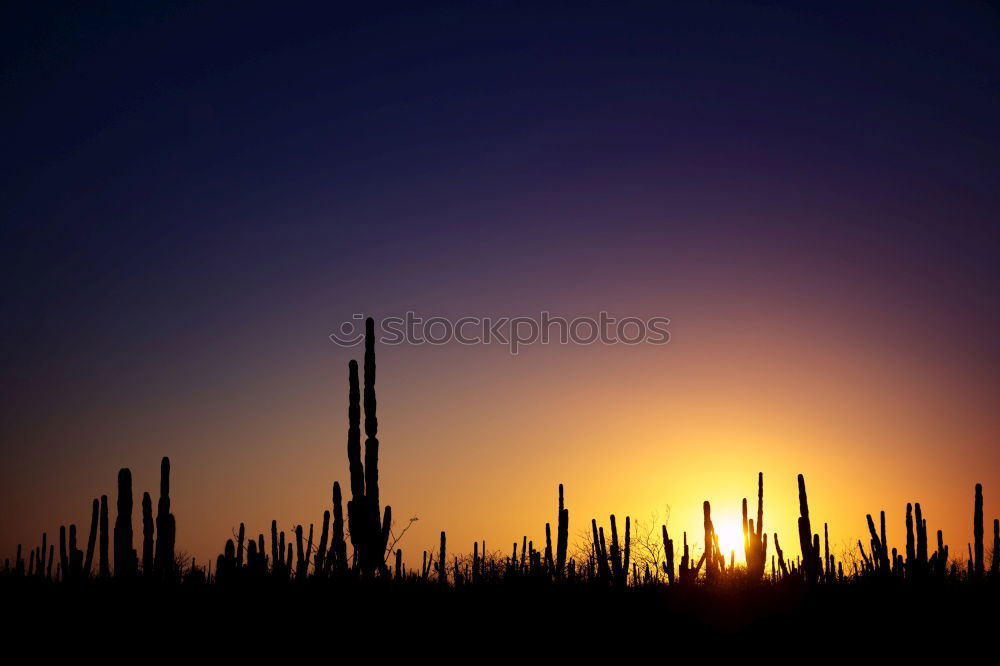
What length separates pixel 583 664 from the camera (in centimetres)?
960

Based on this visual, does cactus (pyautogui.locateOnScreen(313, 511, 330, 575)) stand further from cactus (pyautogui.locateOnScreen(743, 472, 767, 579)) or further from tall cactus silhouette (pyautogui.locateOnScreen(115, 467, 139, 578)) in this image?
cactus (pyautogui.locateOnScreen(743, 472, 767, 579))

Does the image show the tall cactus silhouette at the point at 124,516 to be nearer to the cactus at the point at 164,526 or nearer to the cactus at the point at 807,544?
the cactus at the point at 164,526

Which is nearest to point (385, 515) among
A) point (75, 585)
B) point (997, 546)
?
point (75, 585)

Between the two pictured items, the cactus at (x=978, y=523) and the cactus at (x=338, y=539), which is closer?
the cactus at (x=338, y=539)

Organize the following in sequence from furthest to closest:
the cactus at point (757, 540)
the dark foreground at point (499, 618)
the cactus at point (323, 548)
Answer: the cactus at point (757, 540) < the cactus at point (323, 548) < the dark foreground at point (499, 618)

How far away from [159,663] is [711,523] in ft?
53.3

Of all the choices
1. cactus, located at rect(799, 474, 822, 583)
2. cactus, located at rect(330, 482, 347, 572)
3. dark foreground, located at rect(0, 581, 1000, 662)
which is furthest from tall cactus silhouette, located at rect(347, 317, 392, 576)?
cactus, located at rect(799, 474, 822, 583)

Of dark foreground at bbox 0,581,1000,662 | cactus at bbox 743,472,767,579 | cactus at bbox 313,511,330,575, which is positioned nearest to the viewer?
dark foreground at bbox 0,581,1000,662

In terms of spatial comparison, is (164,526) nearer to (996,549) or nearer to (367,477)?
(367,477)

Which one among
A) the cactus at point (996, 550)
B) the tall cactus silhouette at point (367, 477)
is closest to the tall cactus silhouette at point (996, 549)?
the cactus at point (996, 550)

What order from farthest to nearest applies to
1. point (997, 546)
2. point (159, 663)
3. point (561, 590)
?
1. point (997, 546)
2. point (561, 590)
3. point (159, 663)

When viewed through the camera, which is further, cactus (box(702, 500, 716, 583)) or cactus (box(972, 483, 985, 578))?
cactus (box(972, 483, 985, 578))

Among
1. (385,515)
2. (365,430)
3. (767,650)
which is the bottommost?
(767,650)

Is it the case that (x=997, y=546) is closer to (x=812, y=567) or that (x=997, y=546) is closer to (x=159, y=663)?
(x=812, y=567)
